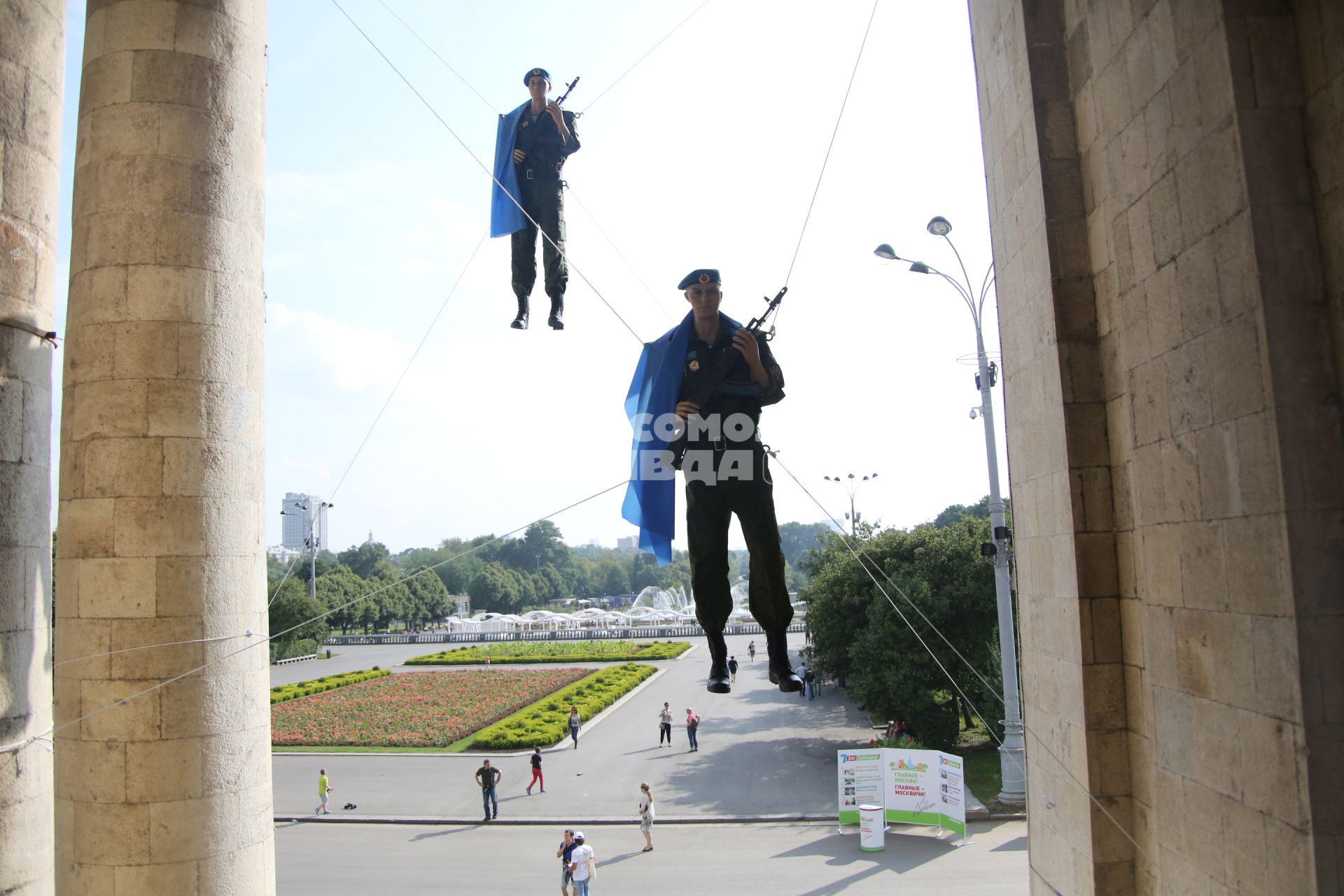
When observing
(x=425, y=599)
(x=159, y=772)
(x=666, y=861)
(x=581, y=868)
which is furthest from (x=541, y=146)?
(x=425, y=599)

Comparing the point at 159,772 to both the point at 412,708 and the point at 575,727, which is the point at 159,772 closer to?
the point at 575,727

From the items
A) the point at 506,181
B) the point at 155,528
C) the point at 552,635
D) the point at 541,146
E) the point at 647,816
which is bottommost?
the point at 552,635

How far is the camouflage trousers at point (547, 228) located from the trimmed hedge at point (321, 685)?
28.1m

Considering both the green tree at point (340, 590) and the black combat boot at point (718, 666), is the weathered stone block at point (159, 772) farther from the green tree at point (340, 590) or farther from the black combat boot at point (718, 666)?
the green tree at point (340, 590)

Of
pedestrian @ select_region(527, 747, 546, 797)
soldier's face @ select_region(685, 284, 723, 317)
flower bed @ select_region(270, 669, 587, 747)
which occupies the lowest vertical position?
flower bed @ select_region(270, 669, 587, 747)

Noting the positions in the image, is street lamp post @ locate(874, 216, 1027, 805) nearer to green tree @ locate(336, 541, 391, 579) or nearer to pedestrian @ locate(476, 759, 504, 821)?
pedestrian @ locate(476, 759, 504, 821)

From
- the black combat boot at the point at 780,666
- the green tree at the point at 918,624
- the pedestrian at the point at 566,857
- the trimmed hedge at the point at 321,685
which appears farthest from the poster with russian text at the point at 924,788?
the trimmed hedge at the point at 321,685

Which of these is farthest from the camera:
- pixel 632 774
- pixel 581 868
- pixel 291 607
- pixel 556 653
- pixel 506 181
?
pixel 556 653

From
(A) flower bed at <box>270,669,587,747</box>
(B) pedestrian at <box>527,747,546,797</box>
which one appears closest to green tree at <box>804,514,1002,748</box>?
(B) pedestrian at <box>527,747,546,797</box>

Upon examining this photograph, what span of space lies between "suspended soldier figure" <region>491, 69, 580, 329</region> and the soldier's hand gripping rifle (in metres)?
2.45

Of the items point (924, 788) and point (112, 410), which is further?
point (924, 788)

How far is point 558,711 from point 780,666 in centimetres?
2266

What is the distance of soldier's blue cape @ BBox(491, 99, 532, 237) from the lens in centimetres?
779

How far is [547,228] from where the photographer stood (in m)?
7.85
